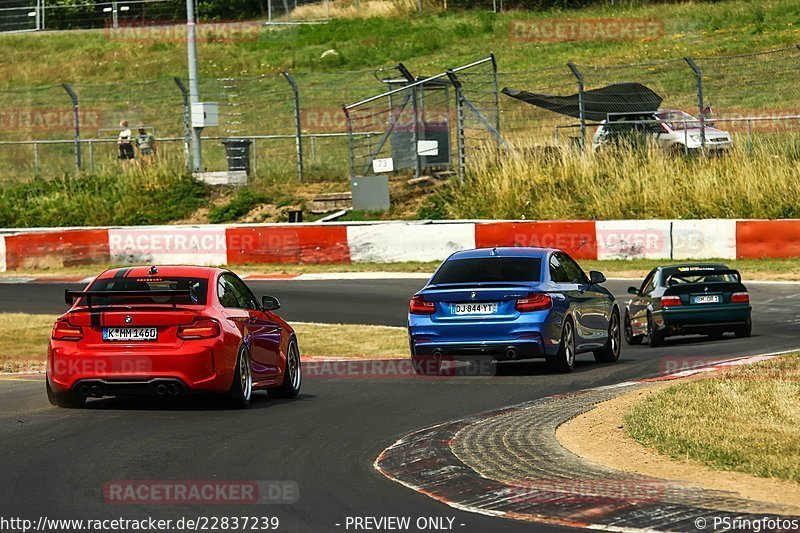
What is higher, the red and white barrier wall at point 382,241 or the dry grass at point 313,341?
the red and white barrier wall at point 382,241

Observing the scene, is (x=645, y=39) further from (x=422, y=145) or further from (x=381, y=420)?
(x=381, y=420)

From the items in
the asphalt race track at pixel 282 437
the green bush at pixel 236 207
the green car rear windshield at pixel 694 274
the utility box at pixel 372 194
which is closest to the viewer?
the asphalt race track at pixel 282 437

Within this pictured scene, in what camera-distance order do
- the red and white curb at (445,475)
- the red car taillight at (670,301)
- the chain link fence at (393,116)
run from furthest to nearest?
1. the chain link fence at (393,116)
2. the red car taillight at (670,301)
3. the red and white curb at (445,475)

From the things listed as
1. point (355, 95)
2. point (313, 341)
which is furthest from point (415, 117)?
point (355, 95)

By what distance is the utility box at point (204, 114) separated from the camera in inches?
1415

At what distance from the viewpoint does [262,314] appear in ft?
45.0

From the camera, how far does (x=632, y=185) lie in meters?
33.0

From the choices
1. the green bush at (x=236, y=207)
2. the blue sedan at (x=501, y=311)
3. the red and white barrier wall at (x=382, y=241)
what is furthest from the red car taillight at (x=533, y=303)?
the green bush at (x=236, y=207)

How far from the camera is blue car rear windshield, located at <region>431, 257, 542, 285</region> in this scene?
16.1 m
